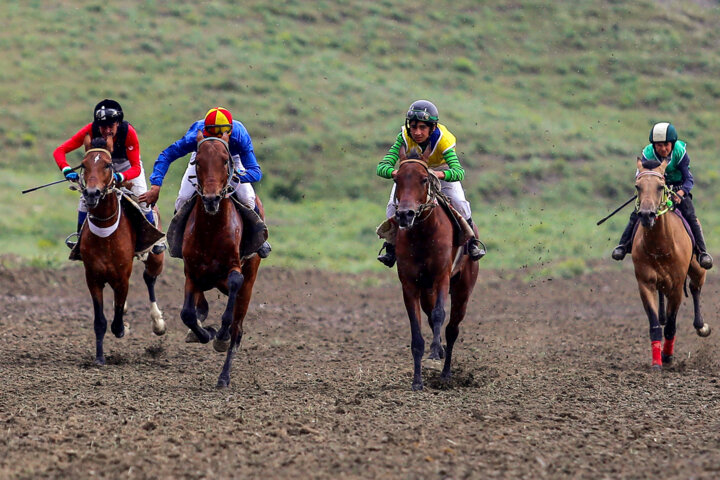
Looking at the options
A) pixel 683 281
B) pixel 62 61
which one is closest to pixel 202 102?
pixel 62 61

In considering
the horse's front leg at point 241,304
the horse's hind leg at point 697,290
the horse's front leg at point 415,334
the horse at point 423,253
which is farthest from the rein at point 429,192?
the horse's hind leg at point 697,290

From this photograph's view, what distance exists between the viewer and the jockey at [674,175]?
13.0 m

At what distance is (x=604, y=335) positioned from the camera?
16.2 meters

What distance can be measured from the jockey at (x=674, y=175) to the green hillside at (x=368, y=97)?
11069 mm

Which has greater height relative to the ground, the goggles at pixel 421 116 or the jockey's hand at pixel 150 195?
the goggles at pixel 421 116

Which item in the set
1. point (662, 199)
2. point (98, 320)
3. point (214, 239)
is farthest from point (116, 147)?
point (662, 199)

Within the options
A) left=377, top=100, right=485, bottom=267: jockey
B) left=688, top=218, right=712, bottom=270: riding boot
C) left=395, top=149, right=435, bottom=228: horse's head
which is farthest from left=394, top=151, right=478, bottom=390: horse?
left=688, top=218, right=712, bottom=270: riding boot

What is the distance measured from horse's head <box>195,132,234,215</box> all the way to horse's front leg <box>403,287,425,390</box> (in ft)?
7.47

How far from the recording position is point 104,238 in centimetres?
1180

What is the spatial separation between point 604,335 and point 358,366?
5234mm

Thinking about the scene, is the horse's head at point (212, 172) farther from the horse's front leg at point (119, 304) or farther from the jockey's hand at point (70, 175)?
the horse's front leg at point (119, 304)

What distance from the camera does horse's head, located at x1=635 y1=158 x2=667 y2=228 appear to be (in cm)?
1195

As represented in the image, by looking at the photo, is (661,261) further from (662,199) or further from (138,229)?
(138,229)

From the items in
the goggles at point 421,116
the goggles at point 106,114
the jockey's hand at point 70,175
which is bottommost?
the jockey's hand at point 70,175
